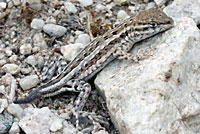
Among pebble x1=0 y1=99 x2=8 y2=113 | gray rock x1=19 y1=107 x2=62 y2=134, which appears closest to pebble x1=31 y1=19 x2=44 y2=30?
pebble x1=0 y1=99 x2=8 y2=113

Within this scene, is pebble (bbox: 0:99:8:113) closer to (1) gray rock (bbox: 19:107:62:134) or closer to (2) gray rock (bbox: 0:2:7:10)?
(1) gray rock (bbox: 19:107:62:134)

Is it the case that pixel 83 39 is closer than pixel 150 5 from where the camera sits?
Yes

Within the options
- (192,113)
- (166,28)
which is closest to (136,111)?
(192,113)

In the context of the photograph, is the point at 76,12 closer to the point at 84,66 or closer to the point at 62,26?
the point at 62,26

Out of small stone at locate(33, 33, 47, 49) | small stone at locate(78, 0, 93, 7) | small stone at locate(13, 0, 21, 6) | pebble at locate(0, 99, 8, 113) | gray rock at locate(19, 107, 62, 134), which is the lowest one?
gray rock at locate(19, 107, 62, 134)

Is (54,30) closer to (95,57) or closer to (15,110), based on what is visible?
(95,57)

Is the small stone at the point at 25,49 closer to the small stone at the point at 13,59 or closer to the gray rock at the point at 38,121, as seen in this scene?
the small stone at the point at 13,59

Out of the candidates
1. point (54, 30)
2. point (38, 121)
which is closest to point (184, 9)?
point (54, 30)
